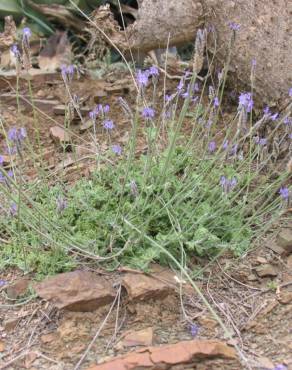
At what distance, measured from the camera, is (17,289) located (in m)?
2.07

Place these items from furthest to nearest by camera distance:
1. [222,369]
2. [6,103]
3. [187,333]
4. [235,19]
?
[6,103]
[235,19]
[187,333]
[222,369]

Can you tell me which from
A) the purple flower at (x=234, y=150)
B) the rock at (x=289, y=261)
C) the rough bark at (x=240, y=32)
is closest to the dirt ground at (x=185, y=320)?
the rock at (x=289, y=261)

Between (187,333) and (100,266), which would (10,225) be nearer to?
(100,266)

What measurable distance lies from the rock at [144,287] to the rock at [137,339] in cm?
11

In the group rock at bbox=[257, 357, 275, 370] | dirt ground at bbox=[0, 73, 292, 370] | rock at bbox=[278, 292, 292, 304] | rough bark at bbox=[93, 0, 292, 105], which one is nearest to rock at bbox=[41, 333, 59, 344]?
dirt ground at bbox=[0, 73, 292, 370]

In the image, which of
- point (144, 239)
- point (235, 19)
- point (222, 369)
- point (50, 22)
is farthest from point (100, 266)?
point (50, 22)

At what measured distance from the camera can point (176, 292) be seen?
203cm

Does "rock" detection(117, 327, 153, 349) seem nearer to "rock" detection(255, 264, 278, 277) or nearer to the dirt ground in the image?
the dirt ground

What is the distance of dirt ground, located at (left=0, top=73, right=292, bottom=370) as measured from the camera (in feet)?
6.09

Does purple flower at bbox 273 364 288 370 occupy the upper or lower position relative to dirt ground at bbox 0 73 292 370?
upper

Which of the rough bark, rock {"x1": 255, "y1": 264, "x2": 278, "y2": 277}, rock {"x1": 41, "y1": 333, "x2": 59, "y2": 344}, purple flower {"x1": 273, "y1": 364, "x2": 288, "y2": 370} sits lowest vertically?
rock {"x1": 41, "y1": 333, "x2": 59, "y2": 344}

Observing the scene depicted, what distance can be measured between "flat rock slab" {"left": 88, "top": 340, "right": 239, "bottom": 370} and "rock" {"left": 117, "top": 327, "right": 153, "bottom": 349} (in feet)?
0.29

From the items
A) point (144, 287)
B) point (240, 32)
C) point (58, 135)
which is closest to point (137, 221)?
point (144, 287)

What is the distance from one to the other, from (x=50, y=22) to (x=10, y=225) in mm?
1882
